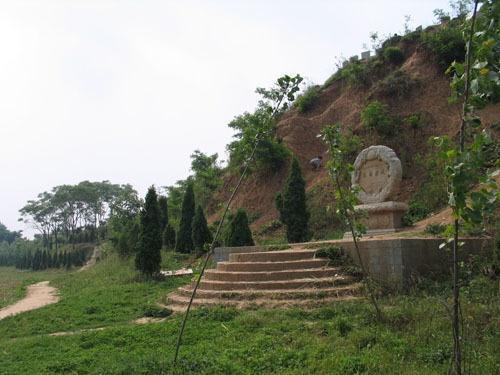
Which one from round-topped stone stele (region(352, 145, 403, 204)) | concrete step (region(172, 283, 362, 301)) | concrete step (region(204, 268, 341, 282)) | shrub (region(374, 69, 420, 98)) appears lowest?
concrete step (region(172, 283, 362, 301))

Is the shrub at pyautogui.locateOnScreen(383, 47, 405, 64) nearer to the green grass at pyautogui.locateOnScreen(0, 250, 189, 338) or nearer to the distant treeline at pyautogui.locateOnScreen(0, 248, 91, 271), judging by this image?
the green grass at pyautogui.locateOnScreen(0, 250, 189, 338)

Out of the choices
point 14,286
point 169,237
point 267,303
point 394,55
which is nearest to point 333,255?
point 267,303

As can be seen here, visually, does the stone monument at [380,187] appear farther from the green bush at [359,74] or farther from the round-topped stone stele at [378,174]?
the green bush at [359,74]

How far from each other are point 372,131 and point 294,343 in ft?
60.8

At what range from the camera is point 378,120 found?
891 inches

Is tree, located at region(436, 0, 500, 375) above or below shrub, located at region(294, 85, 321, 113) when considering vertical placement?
below

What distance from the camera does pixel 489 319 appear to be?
18.7 ft

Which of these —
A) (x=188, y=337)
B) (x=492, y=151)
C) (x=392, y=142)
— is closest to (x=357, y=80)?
(x=392, y=142)

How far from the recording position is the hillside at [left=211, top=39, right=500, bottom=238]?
21041 mm

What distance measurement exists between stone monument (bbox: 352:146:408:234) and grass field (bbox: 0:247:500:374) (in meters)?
4.10

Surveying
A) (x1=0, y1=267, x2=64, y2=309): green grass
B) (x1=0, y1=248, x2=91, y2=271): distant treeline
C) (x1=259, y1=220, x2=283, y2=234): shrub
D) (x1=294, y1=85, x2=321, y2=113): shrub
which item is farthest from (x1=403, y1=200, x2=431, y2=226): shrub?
(x1=0, y1=248, x2=91, y2=271): distant treeline

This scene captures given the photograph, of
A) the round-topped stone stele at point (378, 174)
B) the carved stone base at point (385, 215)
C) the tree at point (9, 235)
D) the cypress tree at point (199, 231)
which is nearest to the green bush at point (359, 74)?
the cypress tree at point (199, 231)

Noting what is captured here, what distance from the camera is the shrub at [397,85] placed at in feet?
80.3

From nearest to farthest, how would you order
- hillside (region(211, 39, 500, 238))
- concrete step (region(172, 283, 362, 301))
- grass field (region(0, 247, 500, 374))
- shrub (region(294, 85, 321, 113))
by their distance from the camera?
grass field (region(0, 247, 500, 374)) < concrete step (region(172, 283, 362, 301)) < hillside (region(211, 39, 500, 238)) < shrub (region(294, 85, 321, 113))
